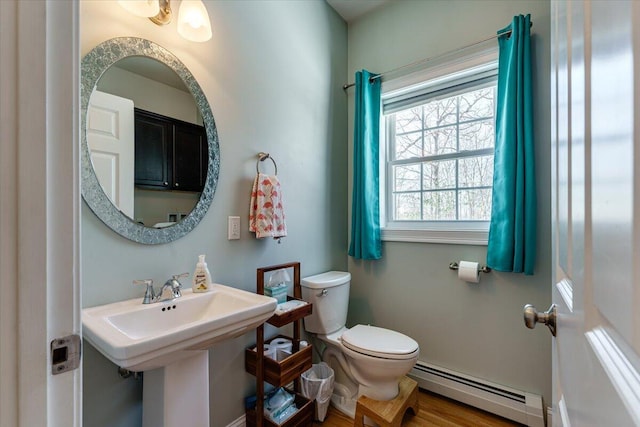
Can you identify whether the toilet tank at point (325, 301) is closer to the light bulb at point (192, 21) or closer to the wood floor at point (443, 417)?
the wood floor at point (443, 417)

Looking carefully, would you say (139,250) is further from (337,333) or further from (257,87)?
(337,333)

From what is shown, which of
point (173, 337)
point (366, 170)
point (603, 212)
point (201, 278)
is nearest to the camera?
point (603, 212)

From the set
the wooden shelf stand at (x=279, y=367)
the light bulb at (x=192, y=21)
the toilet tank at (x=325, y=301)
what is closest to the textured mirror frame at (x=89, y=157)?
the light bulb at (x=192, y=21)

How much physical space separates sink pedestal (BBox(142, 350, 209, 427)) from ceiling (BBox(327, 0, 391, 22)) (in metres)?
2.46

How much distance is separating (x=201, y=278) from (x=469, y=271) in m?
1.51

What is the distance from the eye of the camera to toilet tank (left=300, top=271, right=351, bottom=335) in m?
1.76

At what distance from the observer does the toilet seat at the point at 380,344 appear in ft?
4.79

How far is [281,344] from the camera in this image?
1624 mm

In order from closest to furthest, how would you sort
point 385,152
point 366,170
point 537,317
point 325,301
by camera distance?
point 537,317, point 325,301, point 366,170, point 385,152

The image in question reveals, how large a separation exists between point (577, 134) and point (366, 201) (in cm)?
158

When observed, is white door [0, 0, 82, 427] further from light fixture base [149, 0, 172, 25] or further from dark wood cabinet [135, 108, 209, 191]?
light fixture base [149, 0, 172, 25]

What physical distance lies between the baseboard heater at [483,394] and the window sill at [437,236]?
847 mm

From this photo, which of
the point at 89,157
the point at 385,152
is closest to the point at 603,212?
the point at 89,157

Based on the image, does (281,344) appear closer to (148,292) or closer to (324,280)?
(324,280)
